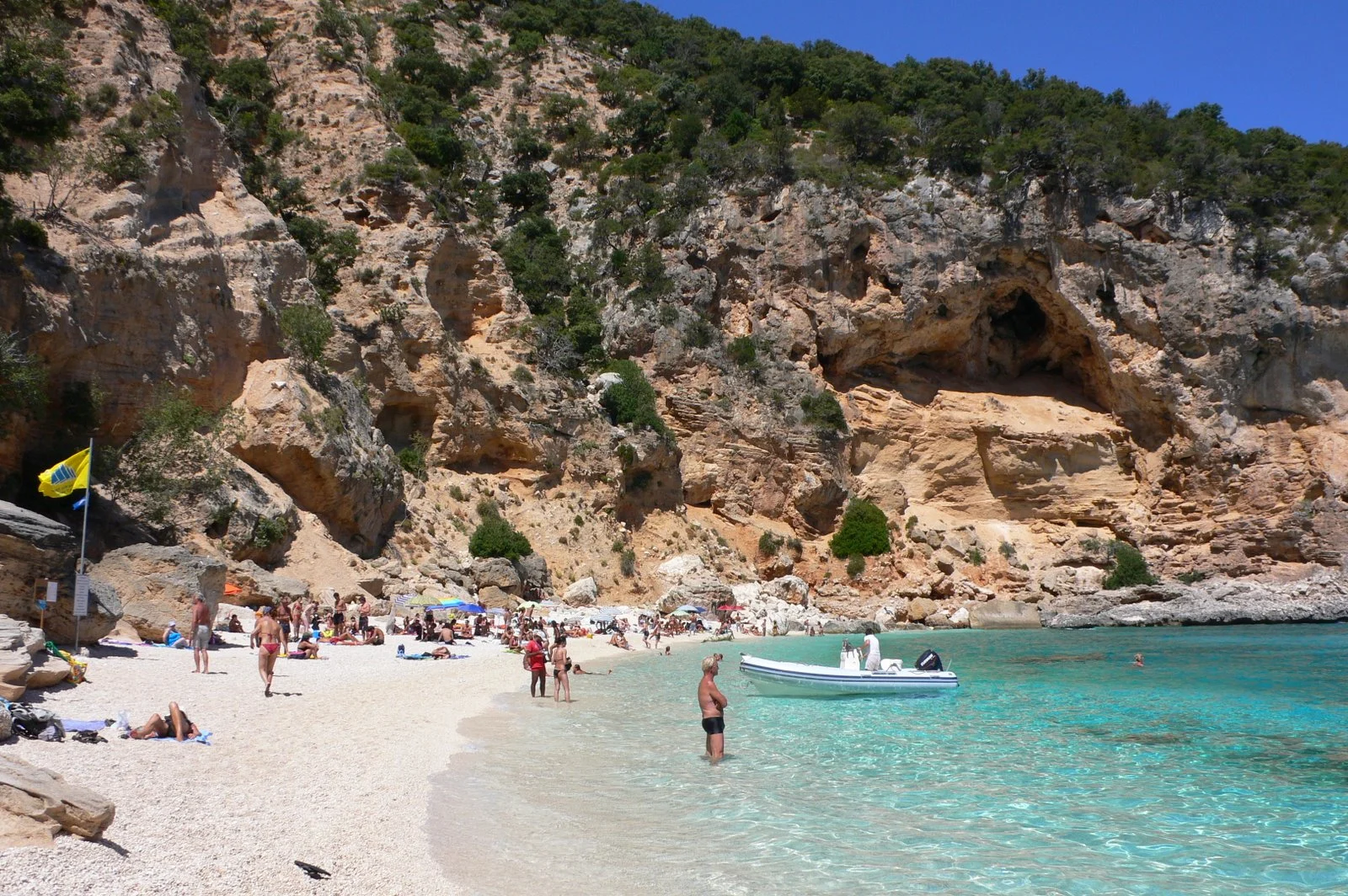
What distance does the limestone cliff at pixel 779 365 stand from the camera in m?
28.7

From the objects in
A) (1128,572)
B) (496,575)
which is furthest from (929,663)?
(1128,572)

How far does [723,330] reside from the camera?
42688 mm

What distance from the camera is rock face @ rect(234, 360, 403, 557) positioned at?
2431cm

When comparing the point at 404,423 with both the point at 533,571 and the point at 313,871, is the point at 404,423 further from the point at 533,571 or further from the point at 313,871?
the point at 313,871

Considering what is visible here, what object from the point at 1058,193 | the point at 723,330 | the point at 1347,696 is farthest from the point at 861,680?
the point at 1058,193

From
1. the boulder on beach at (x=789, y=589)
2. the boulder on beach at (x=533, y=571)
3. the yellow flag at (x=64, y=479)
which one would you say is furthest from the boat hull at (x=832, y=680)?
the boulder on beach at (x=789, y=589)

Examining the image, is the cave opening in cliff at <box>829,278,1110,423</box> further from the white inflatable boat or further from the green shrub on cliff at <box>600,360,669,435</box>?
the white inflatable boat

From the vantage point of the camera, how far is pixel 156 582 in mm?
14969

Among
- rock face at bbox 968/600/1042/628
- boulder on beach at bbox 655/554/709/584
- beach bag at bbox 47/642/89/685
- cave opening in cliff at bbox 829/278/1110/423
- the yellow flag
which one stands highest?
cave opening in cliff at bbox 829/278/1110/423

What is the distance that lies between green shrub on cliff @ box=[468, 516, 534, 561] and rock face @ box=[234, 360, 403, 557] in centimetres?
300

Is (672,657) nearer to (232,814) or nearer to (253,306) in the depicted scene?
(253,306)

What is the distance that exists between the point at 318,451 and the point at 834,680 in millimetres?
15676

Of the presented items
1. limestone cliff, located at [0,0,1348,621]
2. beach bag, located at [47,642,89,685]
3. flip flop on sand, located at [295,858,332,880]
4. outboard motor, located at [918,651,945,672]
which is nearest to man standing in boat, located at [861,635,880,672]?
outboard motor, located at [918,651,945,672]

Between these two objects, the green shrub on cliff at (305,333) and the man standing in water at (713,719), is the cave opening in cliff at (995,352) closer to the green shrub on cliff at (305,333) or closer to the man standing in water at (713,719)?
the green shrub on cliff at (305,333)
